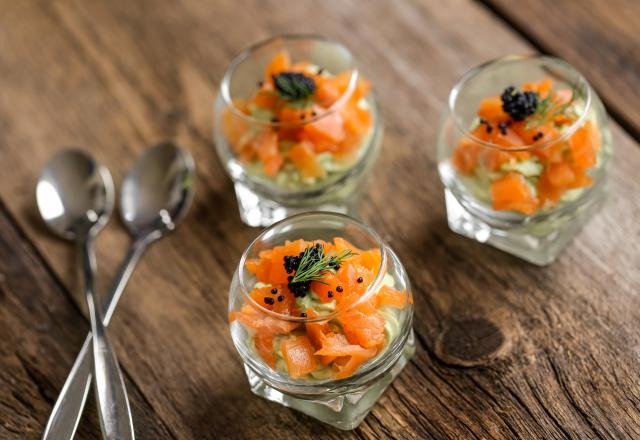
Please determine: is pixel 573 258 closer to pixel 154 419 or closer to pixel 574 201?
pixel 574 201

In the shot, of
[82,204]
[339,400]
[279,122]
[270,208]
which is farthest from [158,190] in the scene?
[339,400]

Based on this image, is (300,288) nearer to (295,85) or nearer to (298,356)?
(298,356)

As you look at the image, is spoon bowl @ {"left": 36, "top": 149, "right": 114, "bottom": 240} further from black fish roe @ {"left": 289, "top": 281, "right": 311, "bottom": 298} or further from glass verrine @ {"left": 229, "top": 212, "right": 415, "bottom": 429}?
black fish roe @ {"left": 289, "top": 281, "right": 311, "bottom": 298}

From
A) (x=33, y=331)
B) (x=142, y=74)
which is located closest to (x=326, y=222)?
(x=33, y=331)

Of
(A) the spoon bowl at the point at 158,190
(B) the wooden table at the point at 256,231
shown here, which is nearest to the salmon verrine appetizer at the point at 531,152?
(B) the wooden table at the point at 256,231

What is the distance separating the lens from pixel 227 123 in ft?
6.54

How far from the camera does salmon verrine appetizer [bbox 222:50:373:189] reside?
1.89m

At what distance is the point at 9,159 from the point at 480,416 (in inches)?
60.0

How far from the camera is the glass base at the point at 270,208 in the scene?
80.8 inches

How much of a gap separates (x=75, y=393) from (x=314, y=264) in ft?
2.07

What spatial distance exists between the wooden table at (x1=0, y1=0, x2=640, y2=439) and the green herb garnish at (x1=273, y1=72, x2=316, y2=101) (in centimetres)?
33

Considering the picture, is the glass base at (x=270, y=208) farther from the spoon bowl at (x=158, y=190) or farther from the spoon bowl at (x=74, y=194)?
the spoon bowl at (x=74, y=194)

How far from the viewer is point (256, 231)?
2.04 meters

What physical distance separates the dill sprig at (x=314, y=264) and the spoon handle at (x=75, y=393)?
0.56 m
